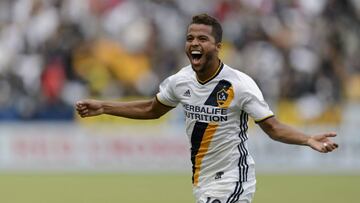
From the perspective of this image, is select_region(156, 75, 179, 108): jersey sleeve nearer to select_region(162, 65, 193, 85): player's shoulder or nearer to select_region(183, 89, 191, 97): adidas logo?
select_region(162, 65, 193, 85): player's shoulder

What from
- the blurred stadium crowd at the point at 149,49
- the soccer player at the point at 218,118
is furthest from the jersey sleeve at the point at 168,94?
the blurred stadium crowd at the point at 149,49

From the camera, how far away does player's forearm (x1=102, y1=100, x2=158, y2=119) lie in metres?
8.24

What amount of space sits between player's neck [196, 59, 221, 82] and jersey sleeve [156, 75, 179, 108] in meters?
0.33

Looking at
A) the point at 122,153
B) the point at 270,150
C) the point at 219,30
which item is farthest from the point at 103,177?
the point at 219,30

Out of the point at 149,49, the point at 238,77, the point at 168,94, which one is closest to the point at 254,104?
the point at 238,77

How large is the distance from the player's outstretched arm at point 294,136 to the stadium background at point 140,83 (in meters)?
8.55

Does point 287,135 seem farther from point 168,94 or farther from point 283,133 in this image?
point 168,94

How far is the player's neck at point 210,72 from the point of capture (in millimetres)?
7594

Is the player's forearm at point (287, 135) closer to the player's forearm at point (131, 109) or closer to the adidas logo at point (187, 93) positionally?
the adidas logo at point (187, 93)

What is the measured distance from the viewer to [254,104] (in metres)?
7.50

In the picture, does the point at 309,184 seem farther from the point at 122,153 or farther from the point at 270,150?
the point at 122,153

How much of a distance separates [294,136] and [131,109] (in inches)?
59.8

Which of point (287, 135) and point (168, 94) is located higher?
point (168, 94)

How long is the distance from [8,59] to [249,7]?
4550 mm
